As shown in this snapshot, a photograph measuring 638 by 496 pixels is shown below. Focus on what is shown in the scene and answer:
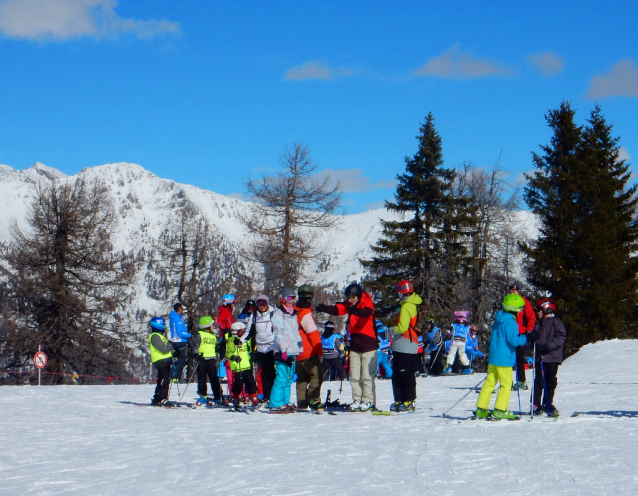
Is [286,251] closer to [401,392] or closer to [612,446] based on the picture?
[401,392]

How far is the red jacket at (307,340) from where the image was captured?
37.5 ft

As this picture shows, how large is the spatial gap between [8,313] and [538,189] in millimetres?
27909

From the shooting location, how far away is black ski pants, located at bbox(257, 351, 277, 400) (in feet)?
40.3

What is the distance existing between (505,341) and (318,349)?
299 cm

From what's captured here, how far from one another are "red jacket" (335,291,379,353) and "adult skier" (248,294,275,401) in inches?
56.5

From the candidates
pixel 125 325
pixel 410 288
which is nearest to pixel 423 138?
pixel 125 325

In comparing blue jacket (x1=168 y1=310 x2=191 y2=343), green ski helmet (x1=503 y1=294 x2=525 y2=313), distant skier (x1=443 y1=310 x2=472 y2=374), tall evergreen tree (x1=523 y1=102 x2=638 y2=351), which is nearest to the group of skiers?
green ski helmet (x1=503 y1=294 x2=525 y2=313)

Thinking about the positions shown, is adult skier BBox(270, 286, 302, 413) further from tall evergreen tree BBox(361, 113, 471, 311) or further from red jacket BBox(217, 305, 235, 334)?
tall evergreen tree BBox(361, 113, 471, 311)

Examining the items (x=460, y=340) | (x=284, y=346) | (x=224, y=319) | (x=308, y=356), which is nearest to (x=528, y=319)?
(x=308, y=356)

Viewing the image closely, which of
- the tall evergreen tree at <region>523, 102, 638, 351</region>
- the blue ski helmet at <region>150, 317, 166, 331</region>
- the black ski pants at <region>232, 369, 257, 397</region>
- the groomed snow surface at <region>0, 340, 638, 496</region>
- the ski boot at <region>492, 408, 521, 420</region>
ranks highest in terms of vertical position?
the tall evergreen tree at <region>523, 102, 638, 351</region>

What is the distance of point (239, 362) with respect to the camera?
12.3m

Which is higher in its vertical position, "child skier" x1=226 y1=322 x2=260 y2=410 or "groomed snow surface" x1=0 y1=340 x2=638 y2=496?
"child skier" x1=226 y1=322 x2=260 y2=410

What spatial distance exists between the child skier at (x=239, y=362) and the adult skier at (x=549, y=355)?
14.9 feet

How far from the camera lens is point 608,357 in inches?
845
